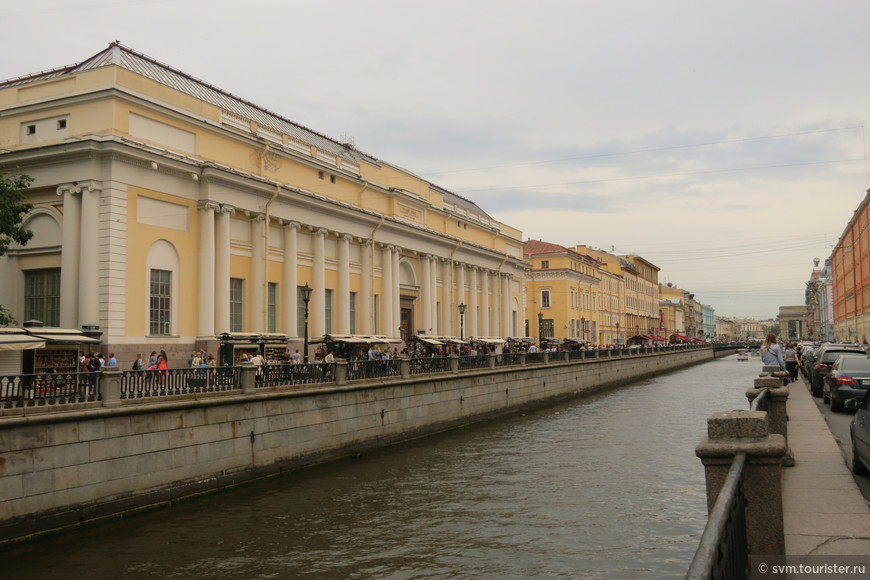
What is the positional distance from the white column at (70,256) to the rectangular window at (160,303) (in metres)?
2.55

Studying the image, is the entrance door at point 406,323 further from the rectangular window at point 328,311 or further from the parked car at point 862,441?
the parked car at point 862,441

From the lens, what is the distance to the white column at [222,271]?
1117 inches

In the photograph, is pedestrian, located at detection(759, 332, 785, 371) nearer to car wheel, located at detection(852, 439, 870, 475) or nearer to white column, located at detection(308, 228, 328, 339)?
car wheel, located at detection(852, 439, 870, 475)

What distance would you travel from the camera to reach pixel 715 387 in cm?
4688

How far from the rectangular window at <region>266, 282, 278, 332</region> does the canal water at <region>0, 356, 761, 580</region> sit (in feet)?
39.5

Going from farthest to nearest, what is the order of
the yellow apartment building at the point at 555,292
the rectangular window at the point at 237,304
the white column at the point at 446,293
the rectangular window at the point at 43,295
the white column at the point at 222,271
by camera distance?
the yellow apartment building at the point at 555,292
the white column at the point at 446,293
the rectangular window at the point at 237,304
the white column at the point at 222,271
the rectangular window at the point at 43,295

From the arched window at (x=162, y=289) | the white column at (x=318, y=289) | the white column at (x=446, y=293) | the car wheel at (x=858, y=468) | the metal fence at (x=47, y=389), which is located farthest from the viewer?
the white column at (x=446, y=293)

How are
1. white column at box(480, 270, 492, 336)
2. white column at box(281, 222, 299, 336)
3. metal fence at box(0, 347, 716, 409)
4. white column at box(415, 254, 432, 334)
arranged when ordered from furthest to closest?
white column at box(480, 270, 492, 336), white column at box(415, 254, 432, 334), white column at box(281, 222, 299, 336), metal fence at box(0, 347, 716, 409)

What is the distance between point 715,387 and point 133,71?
122ft

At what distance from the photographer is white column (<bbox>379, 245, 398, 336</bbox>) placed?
40.6 m

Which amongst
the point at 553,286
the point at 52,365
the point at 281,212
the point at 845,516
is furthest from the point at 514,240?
the point at 845,516

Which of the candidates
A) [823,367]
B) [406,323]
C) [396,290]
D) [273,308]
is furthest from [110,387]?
[406,323]

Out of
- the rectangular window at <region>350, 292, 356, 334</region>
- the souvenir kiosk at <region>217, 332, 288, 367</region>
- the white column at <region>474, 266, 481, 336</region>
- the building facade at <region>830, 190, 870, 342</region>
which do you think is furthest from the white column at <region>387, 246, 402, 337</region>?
the building facade at <region>830, 190, 870, 342</region>

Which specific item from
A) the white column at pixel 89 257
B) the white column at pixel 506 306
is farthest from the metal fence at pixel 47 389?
the white column at pixel 506 306
